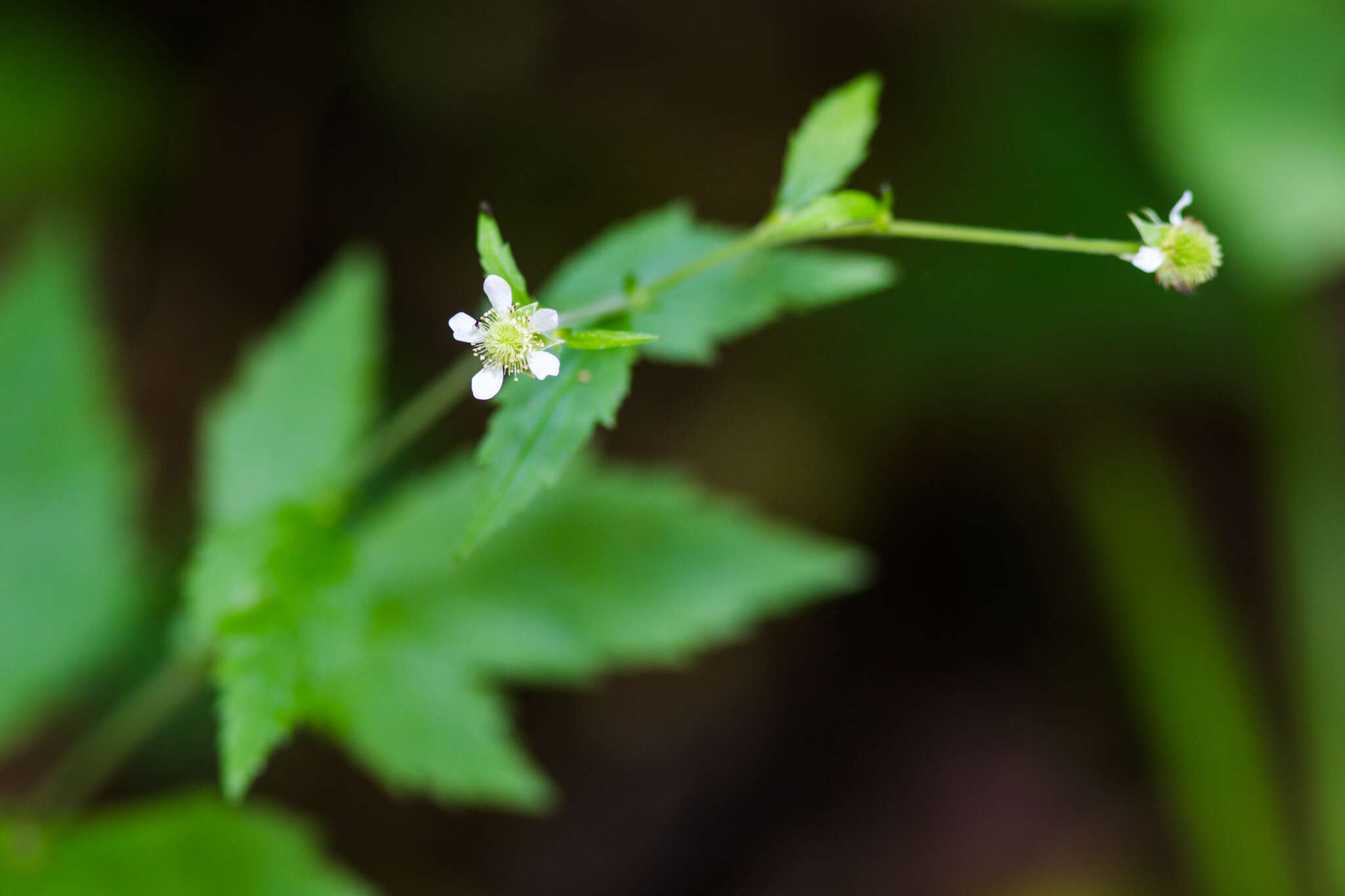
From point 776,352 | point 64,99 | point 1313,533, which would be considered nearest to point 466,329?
point 776,352

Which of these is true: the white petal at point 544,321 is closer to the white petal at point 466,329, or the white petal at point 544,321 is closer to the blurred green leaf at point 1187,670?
the white petal at point 466,329

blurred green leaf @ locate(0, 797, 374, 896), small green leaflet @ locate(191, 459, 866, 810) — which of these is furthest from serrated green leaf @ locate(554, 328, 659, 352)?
blurred green leaf @ locate(0, 797, 374, 896)

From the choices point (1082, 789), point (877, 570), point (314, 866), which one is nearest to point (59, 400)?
point (314, 866)

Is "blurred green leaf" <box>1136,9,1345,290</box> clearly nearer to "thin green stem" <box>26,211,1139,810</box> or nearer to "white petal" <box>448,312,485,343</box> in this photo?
"thin green stem" <box>26,211,1139,810</box>

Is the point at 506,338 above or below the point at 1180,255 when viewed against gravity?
below

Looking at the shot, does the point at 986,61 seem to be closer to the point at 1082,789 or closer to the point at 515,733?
the point at 1082,789

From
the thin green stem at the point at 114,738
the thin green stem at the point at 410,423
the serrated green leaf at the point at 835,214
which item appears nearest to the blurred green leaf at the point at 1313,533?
the thin green stem at the point at 410,423

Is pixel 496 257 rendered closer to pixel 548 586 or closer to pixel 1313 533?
pixel 548 586
